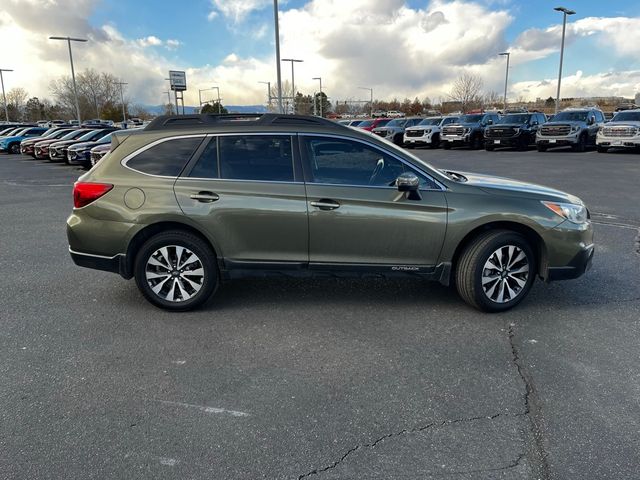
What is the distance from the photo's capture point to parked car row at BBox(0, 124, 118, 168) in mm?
19188

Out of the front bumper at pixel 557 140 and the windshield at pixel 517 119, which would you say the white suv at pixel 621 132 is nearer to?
the front bumper at pixel 557 140

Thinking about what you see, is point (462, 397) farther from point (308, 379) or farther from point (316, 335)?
point (316, 335)

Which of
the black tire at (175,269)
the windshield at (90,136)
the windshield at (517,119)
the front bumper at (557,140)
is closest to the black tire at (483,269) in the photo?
the black tire at (175,269)

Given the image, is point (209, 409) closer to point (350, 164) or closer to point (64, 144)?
point (350, 164)

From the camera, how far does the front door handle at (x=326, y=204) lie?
440 cm

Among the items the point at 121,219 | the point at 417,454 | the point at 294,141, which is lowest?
the point at 417,454

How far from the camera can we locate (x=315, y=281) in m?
5.53

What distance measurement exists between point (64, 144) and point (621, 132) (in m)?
23.9

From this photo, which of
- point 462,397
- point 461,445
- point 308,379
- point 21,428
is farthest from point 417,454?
point 21,428

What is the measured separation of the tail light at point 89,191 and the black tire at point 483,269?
10.8 feet

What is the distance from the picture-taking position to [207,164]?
4.55 metres

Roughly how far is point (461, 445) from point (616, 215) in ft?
26.1

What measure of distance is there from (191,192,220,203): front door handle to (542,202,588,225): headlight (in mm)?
2956

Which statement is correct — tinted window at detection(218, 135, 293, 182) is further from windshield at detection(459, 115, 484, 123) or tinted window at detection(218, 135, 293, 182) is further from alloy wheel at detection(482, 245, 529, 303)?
windshield at detection(459, 115, 484, 123)
